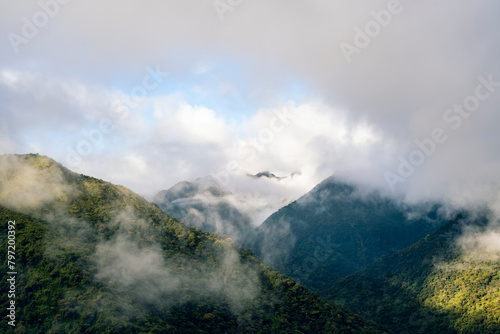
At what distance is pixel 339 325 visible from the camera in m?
102

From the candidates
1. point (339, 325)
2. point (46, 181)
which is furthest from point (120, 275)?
point (339, 325)

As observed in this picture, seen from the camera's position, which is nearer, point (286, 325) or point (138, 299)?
point (138, 299)

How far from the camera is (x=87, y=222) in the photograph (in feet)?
349

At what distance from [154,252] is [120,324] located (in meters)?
37.2

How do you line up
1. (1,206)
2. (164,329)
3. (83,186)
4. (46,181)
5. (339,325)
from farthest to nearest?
1. (83,186)
2. (46,181)
3. (339,325)
4. (1,206)
5. (164,329)

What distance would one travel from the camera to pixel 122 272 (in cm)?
9219

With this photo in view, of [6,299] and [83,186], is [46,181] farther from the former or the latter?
[6,299]

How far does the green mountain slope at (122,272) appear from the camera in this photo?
75.5 m

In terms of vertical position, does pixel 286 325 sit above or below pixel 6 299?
below

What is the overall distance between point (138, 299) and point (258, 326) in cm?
3895

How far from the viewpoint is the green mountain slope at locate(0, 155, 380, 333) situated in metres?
75.5

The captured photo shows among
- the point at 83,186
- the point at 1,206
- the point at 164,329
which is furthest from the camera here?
the point at 83,186

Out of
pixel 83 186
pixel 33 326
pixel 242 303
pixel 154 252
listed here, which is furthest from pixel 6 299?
pixel 242 303

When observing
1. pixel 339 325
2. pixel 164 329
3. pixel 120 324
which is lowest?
pixel 339 325
